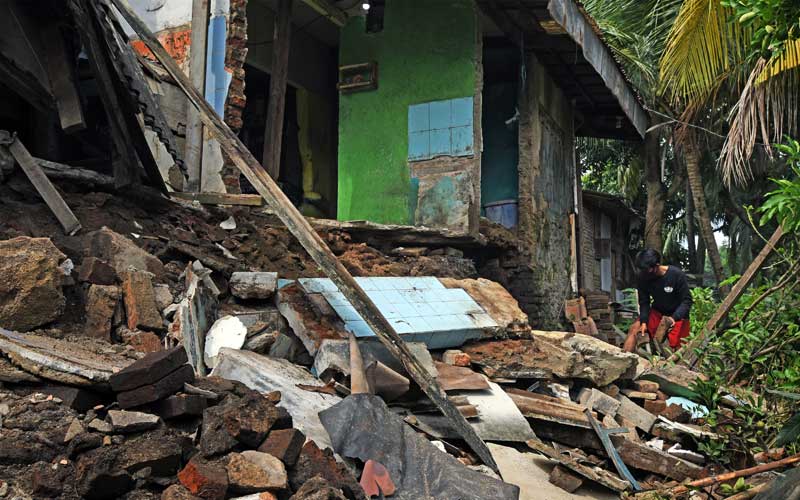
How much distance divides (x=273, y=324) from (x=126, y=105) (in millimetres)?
2089

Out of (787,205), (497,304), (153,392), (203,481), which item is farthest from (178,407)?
(497,304)

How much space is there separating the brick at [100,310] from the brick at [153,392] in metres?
1.17

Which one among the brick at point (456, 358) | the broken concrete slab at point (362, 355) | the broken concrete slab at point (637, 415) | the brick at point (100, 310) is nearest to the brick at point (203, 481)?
the brick at point (100, 310)

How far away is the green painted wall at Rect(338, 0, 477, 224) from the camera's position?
8859 millimetres

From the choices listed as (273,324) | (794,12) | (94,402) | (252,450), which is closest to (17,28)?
(273,324)

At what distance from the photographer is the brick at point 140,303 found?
168 inches

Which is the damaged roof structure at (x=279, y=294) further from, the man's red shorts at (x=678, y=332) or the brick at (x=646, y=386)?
the man's red shorts at (x=678, y=332)

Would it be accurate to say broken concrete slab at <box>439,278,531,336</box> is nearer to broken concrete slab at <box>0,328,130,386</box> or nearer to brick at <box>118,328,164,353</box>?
brick at <box>118,328,164,353</box>

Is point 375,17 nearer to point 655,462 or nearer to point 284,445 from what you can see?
point 655,462

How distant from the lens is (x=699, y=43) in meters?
6.98

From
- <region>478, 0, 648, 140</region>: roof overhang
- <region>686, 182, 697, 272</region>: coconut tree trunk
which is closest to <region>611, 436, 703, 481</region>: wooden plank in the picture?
<region>478, 0, 648, 140</region>: roof overhang

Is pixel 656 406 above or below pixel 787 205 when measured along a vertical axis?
below

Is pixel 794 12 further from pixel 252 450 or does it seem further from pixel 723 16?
pixel 723 16

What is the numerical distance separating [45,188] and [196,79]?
233 cm
